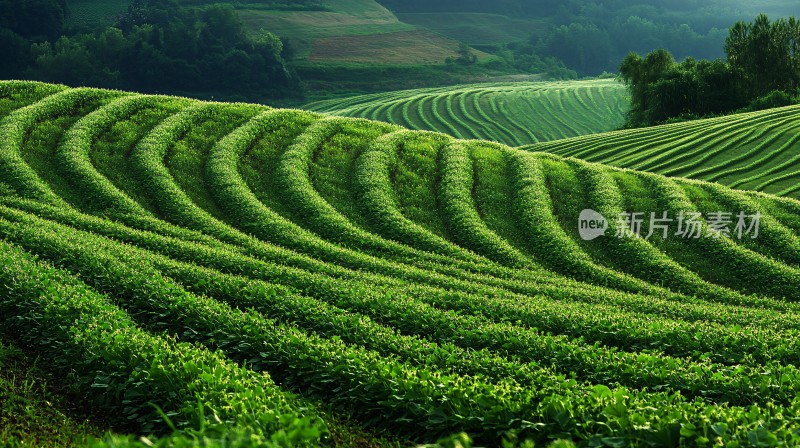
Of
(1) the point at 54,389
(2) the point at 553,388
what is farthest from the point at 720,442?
(1) the point at 54,389

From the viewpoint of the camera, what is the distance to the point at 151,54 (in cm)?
11762

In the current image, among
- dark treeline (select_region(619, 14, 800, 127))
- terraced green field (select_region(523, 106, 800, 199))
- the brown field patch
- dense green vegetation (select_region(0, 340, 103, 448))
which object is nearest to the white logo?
terraced green field (select_region(523, 106, 800, 199))

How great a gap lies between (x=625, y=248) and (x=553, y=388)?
781 inches

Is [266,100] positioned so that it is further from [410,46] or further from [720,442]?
[720,442]

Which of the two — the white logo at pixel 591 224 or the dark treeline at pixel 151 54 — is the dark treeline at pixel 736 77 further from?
the dark treeline at pixel 151 54

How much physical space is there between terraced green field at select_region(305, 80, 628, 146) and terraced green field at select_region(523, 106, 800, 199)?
126ft

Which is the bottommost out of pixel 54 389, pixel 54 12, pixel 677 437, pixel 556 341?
pixel 54 389

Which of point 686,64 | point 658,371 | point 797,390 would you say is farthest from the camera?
point 686,64

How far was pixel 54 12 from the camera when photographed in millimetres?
129625

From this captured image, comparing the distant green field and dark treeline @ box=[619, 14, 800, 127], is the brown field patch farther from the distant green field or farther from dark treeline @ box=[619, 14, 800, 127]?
dark treeline @ box=[619, 14, 800, 127]

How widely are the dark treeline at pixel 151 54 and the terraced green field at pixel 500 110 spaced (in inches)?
552

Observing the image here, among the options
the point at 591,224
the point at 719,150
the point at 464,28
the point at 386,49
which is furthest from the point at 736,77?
the point at 464,28

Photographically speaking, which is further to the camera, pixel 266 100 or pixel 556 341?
pixel 266 100

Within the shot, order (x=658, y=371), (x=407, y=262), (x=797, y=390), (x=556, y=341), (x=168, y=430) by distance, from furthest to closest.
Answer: (x=407, y=262)
(x=556, y=341)
(x=658, y=371)
(x=797, y=390)
(x=168, y=430)
